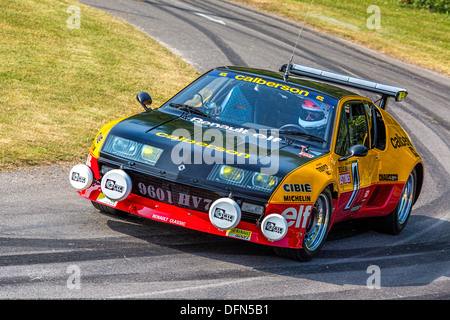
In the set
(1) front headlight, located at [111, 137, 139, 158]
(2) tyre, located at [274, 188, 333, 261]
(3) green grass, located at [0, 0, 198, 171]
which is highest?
(1) front headlight, located at [111, 137, 139, 158]

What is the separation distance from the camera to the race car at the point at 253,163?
6.21 metres

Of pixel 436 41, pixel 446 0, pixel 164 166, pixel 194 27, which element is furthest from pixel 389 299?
pixel 446 0

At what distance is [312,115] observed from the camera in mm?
7355

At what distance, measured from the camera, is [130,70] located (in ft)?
50.8

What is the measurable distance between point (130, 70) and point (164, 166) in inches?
372

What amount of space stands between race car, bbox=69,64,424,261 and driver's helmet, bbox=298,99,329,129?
1 cm

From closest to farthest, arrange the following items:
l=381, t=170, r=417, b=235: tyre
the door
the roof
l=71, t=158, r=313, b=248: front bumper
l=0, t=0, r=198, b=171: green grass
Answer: l=71, t=158, r=313, b=248: front bumper
the door
the roof
l=381, t=170, r=417, b=235: tyre
l=0, t=0, r=198, b=171: green grass

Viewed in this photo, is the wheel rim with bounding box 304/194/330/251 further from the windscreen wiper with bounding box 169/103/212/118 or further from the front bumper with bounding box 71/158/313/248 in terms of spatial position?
the windscreen wiper with bounding box 169/103/212/118

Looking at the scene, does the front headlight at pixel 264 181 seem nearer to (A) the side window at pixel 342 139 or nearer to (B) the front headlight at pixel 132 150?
(B) the front headlight at pixel 132 150

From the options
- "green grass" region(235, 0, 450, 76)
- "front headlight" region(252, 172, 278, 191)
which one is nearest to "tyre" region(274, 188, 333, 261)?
"front headlight" region(252, 172, 278, 191)

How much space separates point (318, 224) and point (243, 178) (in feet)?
3.24

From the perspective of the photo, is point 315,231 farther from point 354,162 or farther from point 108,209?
point 108,209

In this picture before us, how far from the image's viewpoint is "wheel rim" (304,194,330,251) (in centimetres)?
666
